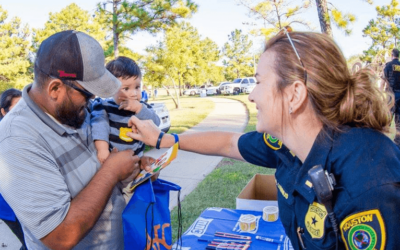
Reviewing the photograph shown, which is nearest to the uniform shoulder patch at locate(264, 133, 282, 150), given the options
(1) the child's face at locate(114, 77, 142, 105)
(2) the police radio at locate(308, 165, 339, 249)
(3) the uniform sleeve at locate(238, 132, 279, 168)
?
(3) the uniform sleeve at locate(238, 132, 279, 168)

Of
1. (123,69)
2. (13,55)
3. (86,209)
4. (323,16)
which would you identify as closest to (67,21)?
(13,55)

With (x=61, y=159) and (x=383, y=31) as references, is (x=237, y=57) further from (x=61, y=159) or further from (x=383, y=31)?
(x=61, y=159)

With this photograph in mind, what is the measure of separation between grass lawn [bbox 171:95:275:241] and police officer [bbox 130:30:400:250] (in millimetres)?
2635

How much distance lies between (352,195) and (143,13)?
12965mm

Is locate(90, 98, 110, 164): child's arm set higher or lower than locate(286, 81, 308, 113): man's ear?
lower

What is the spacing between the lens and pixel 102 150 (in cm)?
204

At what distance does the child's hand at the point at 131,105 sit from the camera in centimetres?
249

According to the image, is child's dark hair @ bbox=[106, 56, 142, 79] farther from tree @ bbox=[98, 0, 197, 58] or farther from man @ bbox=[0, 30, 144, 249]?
tree @ bbox=[98, 0, 197, 58]

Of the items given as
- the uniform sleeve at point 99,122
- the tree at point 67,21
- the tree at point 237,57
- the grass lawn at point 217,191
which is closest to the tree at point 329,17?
the grass lawn at point 217,191

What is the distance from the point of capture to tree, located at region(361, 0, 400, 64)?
25205 millimetres

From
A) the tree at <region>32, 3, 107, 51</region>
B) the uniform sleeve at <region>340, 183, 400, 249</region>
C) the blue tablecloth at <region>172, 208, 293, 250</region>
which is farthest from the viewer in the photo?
the tree at <region>32, 3, 107, 51</region>

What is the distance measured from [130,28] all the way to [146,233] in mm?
12867

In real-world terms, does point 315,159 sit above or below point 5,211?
above

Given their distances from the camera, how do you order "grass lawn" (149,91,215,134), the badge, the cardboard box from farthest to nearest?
1. "grass lawn" (149,91,215,134)
2. the cardboard box
3. the badge
